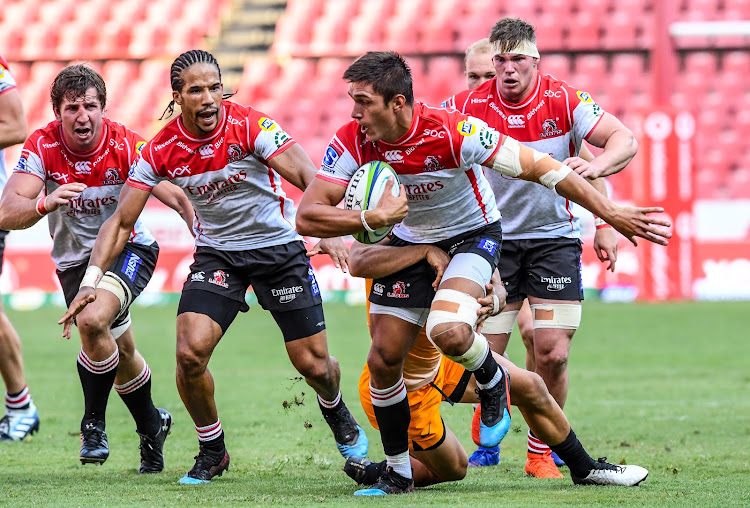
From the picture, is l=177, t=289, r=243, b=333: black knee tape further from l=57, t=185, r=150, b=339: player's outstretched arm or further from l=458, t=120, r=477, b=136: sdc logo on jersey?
l=458, t=120, r=477, b=136: sdc logo on jersey

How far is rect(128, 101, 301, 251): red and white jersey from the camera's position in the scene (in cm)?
597

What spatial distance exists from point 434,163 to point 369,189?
0.40 m

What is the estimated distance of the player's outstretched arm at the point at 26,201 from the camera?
Answer: 5832 mm

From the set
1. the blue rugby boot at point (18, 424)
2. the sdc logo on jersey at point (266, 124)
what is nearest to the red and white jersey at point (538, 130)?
the sdc logo on jersey at point (266, 124)

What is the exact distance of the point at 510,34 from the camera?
6465mm

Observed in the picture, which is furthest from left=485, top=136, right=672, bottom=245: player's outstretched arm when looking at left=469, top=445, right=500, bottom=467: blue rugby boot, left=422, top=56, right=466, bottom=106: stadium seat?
left=422, top=56, right=466, bottom=106: stadium seat

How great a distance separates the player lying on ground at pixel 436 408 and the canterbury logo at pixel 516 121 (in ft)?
3.61

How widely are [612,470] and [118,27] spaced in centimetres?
2159

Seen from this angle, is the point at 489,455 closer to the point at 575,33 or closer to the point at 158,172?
the point at 158,172

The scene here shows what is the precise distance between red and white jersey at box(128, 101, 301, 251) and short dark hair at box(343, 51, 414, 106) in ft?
2.78

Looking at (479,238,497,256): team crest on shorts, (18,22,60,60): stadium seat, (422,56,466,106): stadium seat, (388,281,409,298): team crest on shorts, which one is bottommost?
(388,281,409,298): team crest on shorts

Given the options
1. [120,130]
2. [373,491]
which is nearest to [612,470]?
[373,491]

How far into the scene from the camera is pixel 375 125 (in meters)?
5.38

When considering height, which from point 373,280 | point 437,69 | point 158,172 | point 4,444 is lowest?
point 4,444
